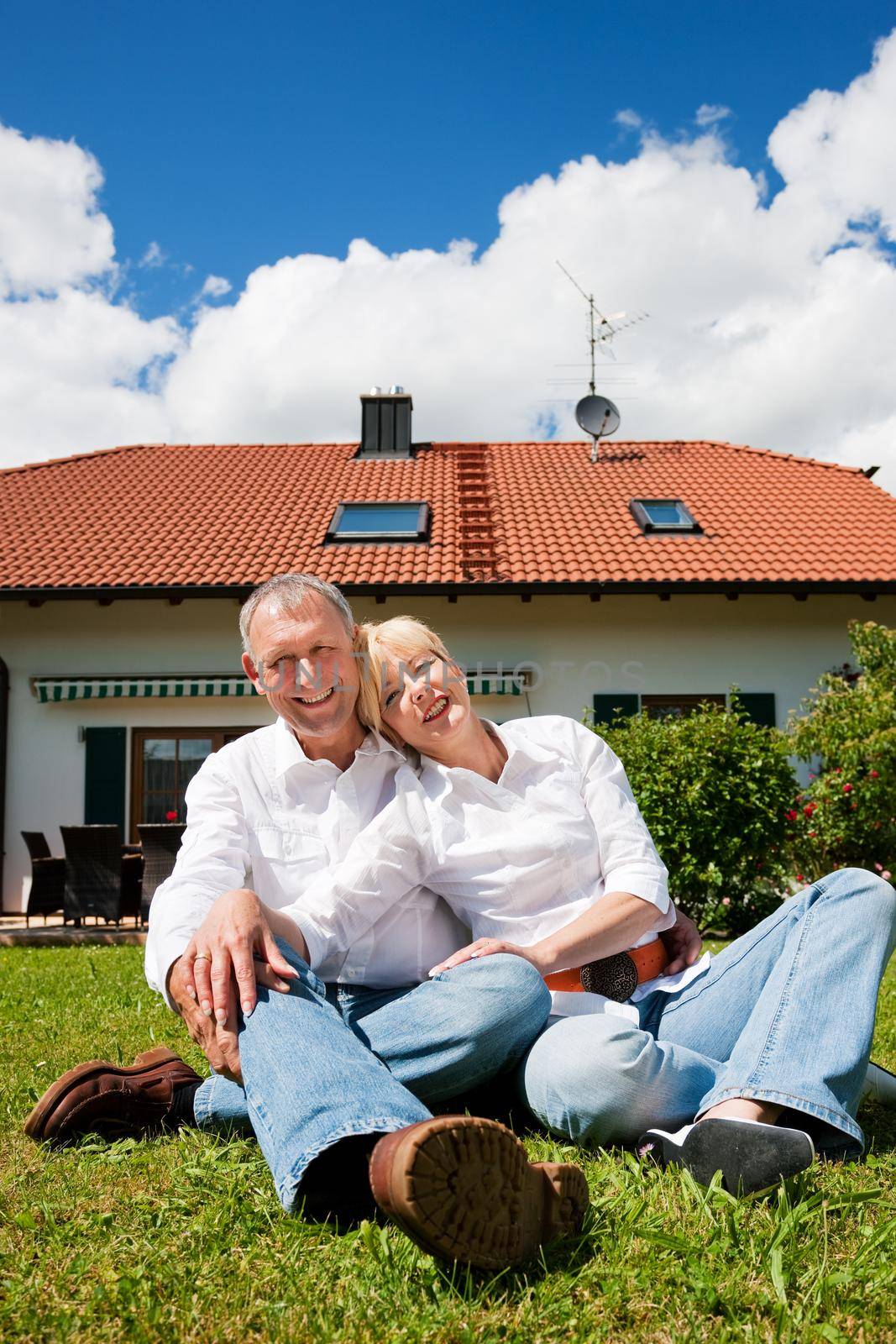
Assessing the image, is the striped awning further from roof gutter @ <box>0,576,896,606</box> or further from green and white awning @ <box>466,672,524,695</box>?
roof gutter @ <box>0,576,896,606</box>

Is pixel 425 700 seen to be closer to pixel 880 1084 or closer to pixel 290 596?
pixel 290 596

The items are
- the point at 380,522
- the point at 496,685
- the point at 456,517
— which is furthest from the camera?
the point at 456,517

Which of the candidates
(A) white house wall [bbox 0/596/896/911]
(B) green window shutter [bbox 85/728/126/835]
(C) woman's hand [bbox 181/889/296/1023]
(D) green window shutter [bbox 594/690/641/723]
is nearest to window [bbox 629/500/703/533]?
(A) white house wall [bbox 0/596/896/911]

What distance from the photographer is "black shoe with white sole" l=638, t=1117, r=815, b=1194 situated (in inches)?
70.6

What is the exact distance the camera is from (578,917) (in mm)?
2330

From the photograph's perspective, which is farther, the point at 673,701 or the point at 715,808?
the point at 673,701

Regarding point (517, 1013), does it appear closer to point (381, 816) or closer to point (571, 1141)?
point (571, 1141)

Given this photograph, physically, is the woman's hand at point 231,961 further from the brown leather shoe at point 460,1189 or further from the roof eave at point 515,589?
the roof eave at point 515,589

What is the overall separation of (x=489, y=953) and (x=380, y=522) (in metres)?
10.8

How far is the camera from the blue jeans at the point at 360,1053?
166 centimetres

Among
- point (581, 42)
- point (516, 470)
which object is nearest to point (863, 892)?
point (581, 42)

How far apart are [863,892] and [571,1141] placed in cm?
84

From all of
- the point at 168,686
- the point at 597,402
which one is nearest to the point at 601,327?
the point at 597,402

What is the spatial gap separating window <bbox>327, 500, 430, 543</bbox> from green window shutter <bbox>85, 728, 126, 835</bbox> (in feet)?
11.5
